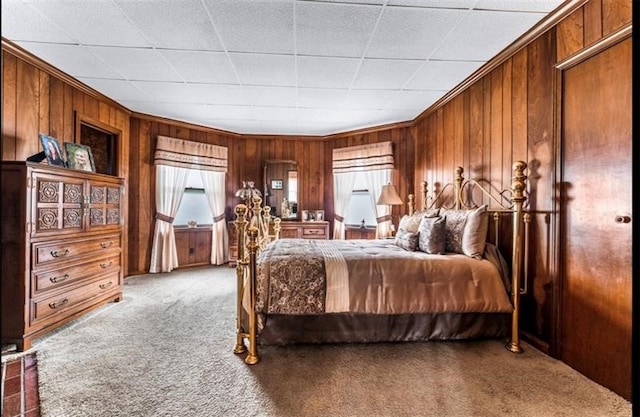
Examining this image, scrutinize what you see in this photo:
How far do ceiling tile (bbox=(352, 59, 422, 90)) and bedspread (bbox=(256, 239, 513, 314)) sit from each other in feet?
6.01

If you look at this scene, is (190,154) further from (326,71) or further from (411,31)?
(411,31)

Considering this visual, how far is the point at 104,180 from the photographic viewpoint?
344cm

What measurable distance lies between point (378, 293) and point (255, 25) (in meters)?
2.23

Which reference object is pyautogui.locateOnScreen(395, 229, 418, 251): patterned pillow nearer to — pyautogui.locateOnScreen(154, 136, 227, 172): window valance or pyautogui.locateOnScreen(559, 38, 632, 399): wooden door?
pyautogui.locateOnScreen(559, 38, 632, 399): wooden door

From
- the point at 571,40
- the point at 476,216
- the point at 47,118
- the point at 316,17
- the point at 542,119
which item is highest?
the point at 316,17

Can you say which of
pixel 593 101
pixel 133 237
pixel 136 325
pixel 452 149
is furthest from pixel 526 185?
pixel 133 237

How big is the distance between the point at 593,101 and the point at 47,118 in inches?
183

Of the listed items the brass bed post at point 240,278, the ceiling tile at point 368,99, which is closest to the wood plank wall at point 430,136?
the ceiling tile at point 368,99

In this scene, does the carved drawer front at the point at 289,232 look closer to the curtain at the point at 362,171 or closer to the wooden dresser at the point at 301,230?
the wooden dresser at the point at 301,230

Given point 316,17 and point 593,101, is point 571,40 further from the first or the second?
point 316,17

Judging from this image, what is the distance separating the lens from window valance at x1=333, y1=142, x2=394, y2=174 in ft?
17.4

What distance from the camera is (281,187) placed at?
594 centimetres

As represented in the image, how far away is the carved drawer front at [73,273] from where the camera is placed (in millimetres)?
2750

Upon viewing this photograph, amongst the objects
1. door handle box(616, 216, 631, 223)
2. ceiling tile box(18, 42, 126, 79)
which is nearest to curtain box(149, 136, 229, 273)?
ceiling tile box(18, 42, 126, 79)
